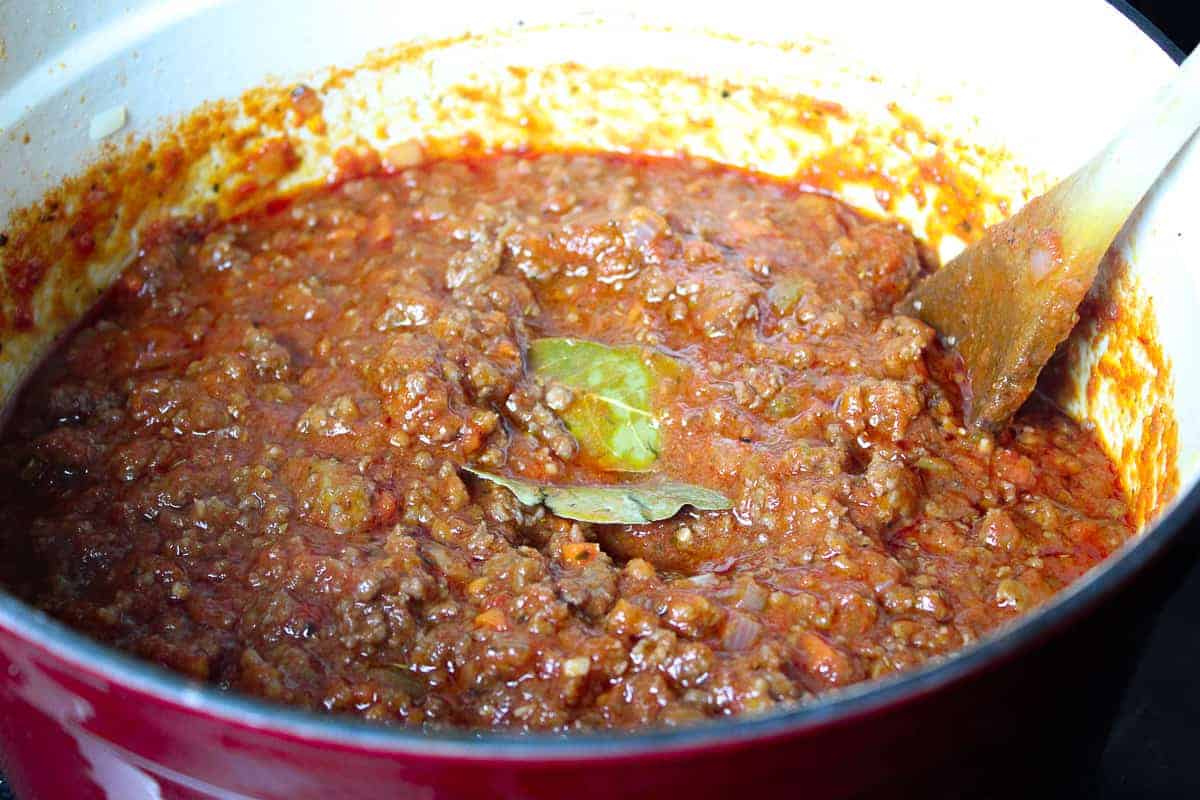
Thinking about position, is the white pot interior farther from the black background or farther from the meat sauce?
the black background

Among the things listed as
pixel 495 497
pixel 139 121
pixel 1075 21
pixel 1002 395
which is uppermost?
pixel 1075 21

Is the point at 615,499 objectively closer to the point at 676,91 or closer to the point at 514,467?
the point at 514,467

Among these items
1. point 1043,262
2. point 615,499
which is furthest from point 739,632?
point 1043,262

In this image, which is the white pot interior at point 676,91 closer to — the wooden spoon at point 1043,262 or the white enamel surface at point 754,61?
the white enamel surface at point 754,61

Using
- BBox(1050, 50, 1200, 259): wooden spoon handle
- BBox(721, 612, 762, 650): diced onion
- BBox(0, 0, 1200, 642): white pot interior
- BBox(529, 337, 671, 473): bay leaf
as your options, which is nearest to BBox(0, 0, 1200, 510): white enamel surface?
BBox(0, 0, 1200, 642): white pot interior

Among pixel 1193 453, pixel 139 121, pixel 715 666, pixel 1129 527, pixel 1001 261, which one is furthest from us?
pixel 139 121

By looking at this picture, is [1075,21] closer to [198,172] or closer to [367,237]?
[367,237]

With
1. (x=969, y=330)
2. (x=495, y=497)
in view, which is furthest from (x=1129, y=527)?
(x=495, y=497)
